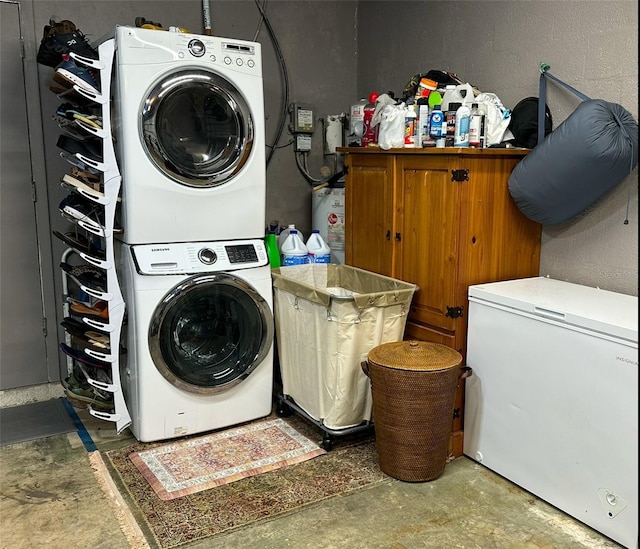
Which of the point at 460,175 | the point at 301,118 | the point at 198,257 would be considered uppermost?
the point at 301,118

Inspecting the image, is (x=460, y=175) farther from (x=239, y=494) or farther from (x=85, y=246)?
(x=85, y=246)

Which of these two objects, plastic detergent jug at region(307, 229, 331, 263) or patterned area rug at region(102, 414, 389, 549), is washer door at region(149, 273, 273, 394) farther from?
plastic detergent jug at region(307, 229, 331, 263)

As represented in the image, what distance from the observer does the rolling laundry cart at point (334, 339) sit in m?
2.70

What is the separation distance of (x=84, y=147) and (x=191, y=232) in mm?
600

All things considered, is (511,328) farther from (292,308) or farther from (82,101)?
(82,101)

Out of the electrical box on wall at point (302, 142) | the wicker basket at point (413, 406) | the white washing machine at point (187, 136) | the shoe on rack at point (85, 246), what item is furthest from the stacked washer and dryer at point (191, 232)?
the electrical box on wall at point (302, 142)

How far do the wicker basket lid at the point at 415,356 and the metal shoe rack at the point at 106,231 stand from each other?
115 centimetres

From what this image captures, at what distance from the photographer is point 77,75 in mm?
2627

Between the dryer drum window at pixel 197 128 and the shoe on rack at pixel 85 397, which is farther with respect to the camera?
the shoe on rack at pixel 85 397

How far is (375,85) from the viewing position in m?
3.99

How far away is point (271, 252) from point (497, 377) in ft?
4.93

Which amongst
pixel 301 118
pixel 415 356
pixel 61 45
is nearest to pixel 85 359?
pixel 61 45

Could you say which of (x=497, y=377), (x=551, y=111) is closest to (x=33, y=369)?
(x=497, y=377)

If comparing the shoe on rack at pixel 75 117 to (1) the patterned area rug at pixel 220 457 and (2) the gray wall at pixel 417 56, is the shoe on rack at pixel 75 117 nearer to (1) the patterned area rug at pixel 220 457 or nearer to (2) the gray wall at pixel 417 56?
(2) the gray wall at pixel 417 56
